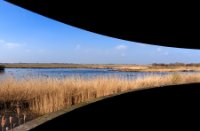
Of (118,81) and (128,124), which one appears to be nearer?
(128,124)

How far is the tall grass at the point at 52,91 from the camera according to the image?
8.90m

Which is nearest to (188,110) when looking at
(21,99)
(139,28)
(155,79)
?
(139,28)

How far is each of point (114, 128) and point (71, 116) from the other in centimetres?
87

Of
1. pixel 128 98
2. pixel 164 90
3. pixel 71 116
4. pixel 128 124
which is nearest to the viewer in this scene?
pixel 71 116

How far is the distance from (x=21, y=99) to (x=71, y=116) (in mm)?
6090

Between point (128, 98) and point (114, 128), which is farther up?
point (128, 98)

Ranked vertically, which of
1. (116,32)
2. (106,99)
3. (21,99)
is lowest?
(21,99)

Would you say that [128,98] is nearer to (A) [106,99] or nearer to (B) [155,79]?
(A) [106,99]

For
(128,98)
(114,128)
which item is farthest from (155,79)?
(114,128)

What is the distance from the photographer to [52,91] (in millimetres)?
10367

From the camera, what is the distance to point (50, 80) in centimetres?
1172

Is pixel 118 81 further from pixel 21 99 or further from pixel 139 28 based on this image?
pixel 139 28

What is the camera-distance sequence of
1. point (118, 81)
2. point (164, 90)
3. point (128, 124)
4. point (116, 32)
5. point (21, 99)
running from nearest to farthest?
point (116, 32) < point (128, 124) < point (164, 90) < point (21, 99) < point (118, 81)

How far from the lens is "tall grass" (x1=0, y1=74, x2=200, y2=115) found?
Result: 8.90 m
